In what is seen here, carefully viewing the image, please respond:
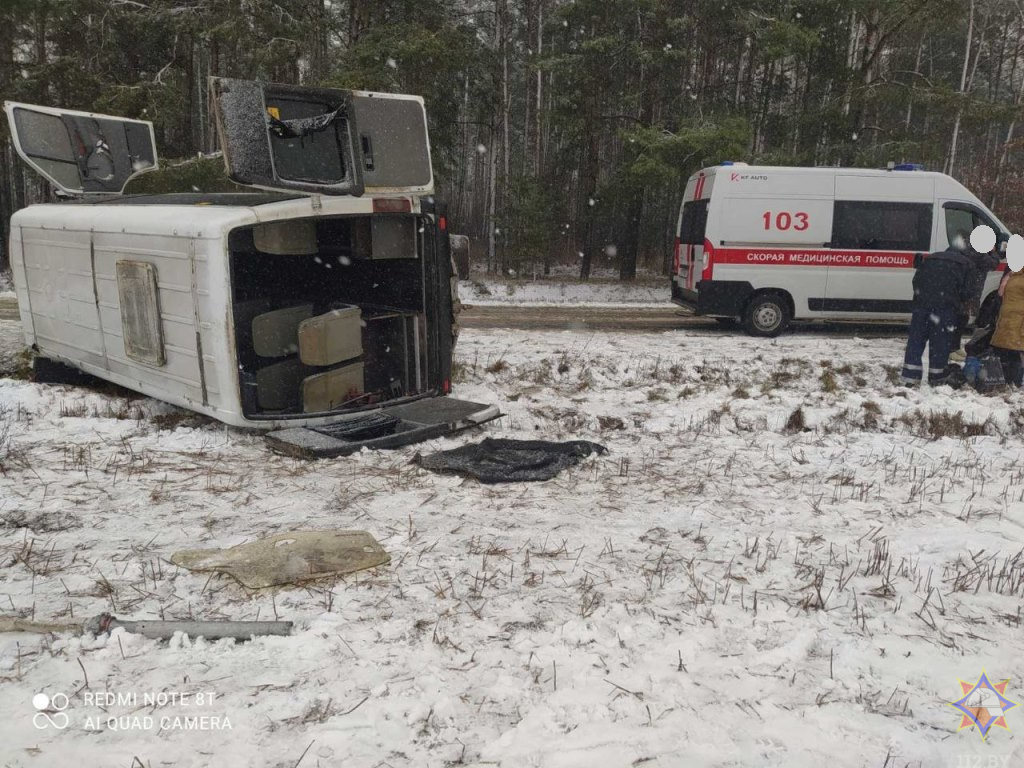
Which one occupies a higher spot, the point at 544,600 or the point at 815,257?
the point at 815,257

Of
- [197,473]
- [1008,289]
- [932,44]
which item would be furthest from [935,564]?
[932,44]

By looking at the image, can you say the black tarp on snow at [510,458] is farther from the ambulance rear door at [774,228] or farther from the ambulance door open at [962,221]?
the ambulance door open at [962,221]

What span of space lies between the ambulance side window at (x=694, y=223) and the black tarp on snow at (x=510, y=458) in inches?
274

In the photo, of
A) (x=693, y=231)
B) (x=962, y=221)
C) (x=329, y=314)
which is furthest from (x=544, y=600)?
(x=962, y=221)

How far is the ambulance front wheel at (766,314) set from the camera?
1235cm

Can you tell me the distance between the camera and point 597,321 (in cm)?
1405

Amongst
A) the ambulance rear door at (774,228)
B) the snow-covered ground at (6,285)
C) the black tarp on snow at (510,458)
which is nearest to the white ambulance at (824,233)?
the ambulance rear door at (774,228)

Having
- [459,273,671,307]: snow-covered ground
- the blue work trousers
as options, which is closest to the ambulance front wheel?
the blue work trousers

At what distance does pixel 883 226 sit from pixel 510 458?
9019mm

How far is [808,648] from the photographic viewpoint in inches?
127

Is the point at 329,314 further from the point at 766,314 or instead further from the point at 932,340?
the point at 766,314

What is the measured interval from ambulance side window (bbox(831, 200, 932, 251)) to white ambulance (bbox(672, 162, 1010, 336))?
0.02 m

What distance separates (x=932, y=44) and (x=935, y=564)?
37028 millimetres

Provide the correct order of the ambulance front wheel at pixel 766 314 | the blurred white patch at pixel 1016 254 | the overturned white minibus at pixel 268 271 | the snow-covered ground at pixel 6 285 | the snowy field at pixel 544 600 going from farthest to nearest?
the snow-covered ground at pixel 6 285 → the ambulance front wheel at pixel 766 314 → the blurred white patch at pixel 1016 254 → the overturned white minibus at pixel 268 271 → the snowy field at pixel 544 600
